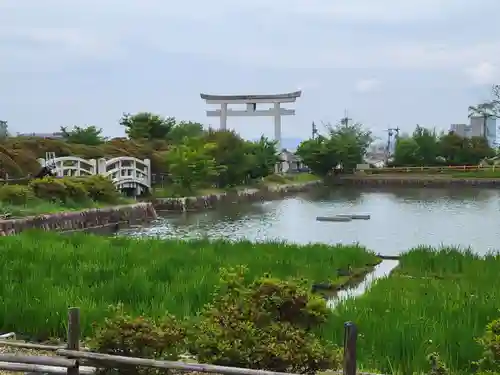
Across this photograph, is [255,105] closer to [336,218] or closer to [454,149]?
[454,149]

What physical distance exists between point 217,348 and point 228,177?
92.1ft

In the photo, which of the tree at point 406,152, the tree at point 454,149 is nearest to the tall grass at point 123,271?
the tree at point 454,149

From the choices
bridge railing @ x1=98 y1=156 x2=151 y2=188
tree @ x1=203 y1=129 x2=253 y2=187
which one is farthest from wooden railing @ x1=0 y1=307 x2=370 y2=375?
tree @ x1=203 y1=129 x2=253 y2=187

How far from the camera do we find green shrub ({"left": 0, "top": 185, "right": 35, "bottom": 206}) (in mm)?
18938

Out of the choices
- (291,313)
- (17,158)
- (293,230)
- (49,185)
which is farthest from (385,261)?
(17,158)

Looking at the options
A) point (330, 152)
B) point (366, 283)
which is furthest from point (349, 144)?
point (366, 283)

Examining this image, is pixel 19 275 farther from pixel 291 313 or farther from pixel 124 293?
pixel 291 313

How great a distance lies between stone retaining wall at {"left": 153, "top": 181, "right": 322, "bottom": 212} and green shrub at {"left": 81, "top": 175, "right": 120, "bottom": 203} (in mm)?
3504

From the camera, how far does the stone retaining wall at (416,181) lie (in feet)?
132

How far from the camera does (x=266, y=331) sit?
13.4 feet

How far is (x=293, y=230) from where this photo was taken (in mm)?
19000

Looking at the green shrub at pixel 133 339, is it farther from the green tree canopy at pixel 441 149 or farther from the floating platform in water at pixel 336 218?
the green tree canopy at pixel 441 149

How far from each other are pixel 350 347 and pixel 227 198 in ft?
85.8

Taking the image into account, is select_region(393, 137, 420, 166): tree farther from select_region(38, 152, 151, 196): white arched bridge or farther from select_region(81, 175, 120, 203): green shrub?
select_region(81, 175, 120, 203): green shrub
